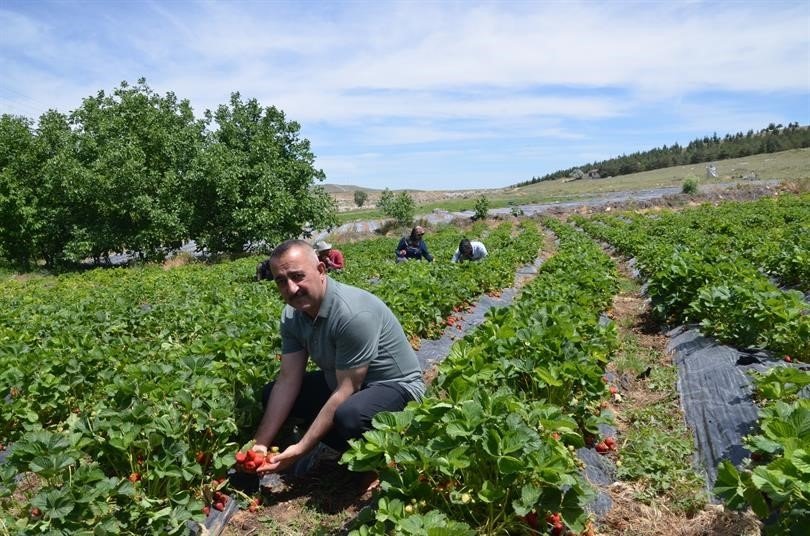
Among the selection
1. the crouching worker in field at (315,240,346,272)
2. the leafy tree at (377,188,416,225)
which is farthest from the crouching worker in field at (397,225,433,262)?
the leafy tree at (377,188,416,225)

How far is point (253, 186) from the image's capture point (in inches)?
965

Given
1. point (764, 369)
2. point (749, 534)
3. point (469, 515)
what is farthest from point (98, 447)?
point (764, 369)

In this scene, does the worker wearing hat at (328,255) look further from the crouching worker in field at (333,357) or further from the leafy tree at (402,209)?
the leafy tree at (402,209)

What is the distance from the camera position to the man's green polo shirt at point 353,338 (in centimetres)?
338

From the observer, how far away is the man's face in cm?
325

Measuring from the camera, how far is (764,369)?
4.79 metres

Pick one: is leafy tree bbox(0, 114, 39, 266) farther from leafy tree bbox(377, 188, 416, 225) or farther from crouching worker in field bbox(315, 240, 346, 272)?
leafy tree bbox(377, 188, 416, 225)

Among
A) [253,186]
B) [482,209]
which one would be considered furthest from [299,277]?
[482,209]

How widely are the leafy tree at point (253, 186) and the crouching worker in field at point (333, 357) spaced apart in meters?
21.0

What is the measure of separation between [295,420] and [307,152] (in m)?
24.8

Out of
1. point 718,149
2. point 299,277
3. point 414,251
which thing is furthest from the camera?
point 718,149

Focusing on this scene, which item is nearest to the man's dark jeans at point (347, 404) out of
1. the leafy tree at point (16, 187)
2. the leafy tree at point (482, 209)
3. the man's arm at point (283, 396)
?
the man's arm at point (283, 396)

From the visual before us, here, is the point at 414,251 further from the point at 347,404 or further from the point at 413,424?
the point at 413,424

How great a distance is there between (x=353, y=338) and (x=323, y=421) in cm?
57
